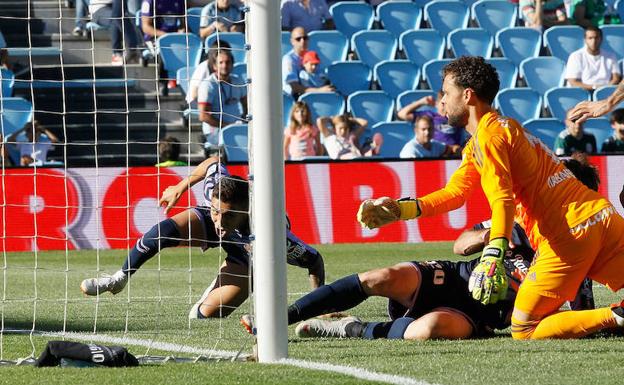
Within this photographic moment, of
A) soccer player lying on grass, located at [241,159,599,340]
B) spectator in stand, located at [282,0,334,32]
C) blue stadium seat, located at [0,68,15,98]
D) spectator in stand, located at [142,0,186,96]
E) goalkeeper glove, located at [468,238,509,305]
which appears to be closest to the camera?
goalkeeper glove, located at [468,238,509,305]

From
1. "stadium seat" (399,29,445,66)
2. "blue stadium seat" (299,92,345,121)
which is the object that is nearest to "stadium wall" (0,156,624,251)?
"blue stadium seat" (299,92,345,121)

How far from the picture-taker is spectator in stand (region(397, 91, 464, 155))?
55.9 ft

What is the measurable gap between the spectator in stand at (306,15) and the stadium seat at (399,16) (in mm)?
933

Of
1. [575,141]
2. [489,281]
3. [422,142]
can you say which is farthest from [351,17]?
[489,281]

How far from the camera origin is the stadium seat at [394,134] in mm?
17578

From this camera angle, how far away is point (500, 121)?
6.70 meters

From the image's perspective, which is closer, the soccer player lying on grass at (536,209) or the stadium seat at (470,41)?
the soccer player lying on grass at (536,209)

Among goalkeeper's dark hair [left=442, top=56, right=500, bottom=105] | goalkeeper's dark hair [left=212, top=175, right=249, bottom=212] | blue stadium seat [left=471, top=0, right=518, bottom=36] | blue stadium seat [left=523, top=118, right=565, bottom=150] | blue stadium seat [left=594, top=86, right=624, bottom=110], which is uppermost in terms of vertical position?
goalkeeper's dark hair [left=442, top=56, right=500, bottom=105]

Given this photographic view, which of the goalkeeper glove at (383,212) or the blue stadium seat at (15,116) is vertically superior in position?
the goalkeeper glove at (383,212)

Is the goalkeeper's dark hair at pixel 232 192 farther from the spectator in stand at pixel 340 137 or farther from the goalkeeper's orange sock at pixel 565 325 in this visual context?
the spectator in stand at pixel 340 137

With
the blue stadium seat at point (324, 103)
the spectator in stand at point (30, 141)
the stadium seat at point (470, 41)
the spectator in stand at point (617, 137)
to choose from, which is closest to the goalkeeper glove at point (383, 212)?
the spectator in stand at point (30, 141)

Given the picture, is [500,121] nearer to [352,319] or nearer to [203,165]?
[352,319]

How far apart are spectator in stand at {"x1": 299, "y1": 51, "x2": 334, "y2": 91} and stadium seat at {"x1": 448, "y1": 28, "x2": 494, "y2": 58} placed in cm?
258

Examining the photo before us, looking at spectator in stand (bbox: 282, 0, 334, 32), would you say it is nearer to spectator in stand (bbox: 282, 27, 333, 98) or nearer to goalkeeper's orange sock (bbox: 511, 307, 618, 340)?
spectator in stand (bbox: 282, 27, 333, 98)
